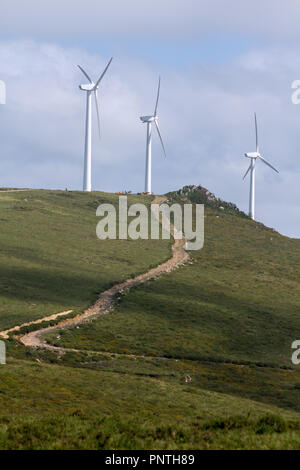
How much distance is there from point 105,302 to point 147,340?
20.5 metres

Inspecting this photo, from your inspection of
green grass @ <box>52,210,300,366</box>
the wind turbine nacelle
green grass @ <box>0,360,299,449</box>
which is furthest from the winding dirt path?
the wind turbine nacelle

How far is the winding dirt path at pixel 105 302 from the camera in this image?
276 feet

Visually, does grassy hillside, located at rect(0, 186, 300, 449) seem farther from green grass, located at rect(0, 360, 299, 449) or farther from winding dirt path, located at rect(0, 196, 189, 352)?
winding dirt path, located at rect(0, 196, 189, 352)

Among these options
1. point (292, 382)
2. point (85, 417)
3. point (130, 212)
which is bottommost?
point (292, 382)

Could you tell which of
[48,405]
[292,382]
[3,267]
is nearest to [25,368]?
[48,405]

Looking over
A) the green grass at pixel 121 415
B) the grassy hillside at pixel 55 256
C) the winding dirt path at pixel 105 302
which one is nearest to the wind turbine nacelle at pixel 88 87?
the grassy hillside at pixel 55 256

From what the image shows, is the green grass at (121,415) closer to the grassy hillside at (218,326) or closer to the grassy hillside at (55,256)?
the grassy hillside at (218,326)

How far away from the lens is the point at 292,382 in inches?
3081

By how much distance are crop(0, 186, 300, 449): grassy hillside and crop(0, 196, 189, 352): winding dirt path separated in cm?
177

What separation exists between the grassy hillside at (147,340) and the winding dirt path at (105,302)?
1772 millimetres

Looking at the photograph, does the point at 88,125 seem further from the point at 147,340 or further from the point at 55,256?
the point at 147,340

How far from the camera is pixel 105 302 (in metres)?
112
